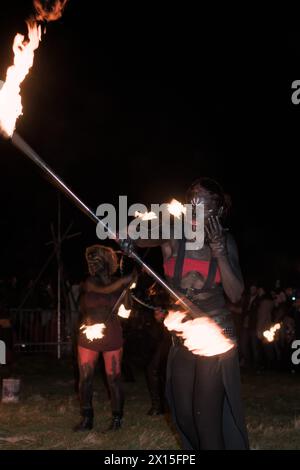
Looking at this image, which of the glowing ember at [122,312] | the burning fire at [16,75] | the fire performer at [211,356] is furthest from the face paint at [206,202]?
the glowing ember at [122,312]

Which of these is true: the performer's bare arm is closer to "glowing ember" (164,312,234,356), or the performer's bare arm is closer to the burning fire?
"glowing ember" (164,312,234,356)

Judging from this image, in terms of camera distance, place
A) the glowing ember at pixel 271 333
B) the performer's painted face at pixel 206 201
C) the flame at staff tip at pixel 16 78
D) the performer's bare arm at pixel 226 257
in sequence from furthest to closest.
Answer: the glowing ember at pixel 271 333 < the flame at staff tip at pixel 16 78 < the performer's painted face at pixel 206 201 < the performer's bare arm at pixel 226 257

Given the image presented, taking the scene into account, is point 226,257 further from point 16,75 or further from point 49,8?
point 49,8

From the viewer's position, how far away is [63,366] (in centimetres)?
1501

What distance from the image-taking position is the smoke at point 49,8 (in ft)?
22.6

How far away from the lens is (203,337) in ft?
13.9

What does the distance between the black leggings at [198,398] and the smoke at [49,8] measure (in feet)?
13.4

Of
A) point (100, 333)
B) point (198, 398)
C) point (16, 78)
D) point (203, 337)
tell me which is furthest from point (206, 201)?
point (100, 333)

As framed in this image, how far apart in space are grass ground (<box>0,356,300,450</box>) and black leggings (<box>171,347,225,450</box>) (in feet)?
8.34

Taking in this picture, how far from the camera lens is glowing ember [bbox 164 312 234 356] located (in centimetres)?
→ 423

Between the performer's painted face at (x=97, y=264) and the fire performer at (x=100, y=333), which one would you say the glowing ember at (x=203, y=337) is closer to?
the fire performer at (x=100, y=333)

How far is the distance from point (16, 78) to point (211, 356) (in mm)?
2715
